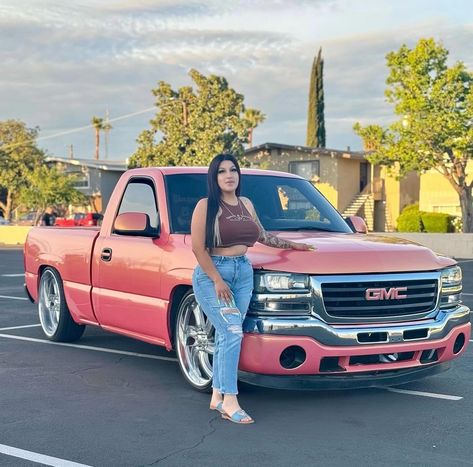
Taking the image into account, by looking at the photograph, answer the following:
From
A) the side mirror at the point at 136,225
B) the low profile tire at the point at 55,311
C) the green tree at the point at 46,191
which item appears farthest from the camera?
the green tree at the point at 46,191

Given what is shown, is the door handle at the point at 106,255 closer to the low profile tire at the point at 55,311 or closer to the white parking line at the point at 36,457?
the low profile tire at the point at 55,311

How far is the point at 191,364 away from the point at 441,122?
86.0ft

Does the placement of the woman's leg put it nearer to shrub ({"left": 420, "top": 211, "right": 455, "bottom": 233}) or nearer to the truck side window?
the truck side window

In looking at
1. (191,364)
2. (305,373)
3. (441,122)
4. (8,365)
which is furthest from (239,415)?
(441,122)

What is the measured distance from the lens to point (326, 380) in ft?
19.6

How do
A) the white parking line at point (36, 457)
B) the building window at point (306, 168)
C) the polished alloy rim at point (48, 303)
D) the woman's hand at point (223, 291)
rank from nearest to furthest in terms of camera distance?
1. the white parking line at point (36, 457)
2. the woman's hand at point (223, 291)
3. the polished alloy rim at point (48, 303)
4. the building window at point (306, 168)

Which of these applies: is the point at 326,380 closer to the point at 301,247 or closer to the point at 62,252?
the point at 301,247

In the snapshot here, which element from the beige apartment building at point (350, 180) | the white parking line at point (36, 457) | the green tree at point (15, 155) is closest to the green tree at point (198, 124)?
the beige apartment building at point (350, 180)

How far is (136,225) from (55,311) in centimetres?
271

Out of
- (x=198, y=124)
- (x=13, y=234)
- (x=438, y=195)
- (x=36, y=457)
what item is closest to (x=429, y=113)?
(x=438, y=195)

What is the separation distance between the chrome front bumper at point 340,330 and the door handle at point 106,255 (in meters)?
2.27

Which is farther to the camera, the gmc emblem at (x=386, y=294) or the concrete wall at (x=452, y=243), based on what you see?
the concrete wall at (x=452, y=243)

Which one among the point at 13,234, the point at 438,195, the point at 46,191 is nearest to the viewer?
the point at 13,234

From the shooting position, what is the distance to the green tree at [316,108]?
57.4 meters
